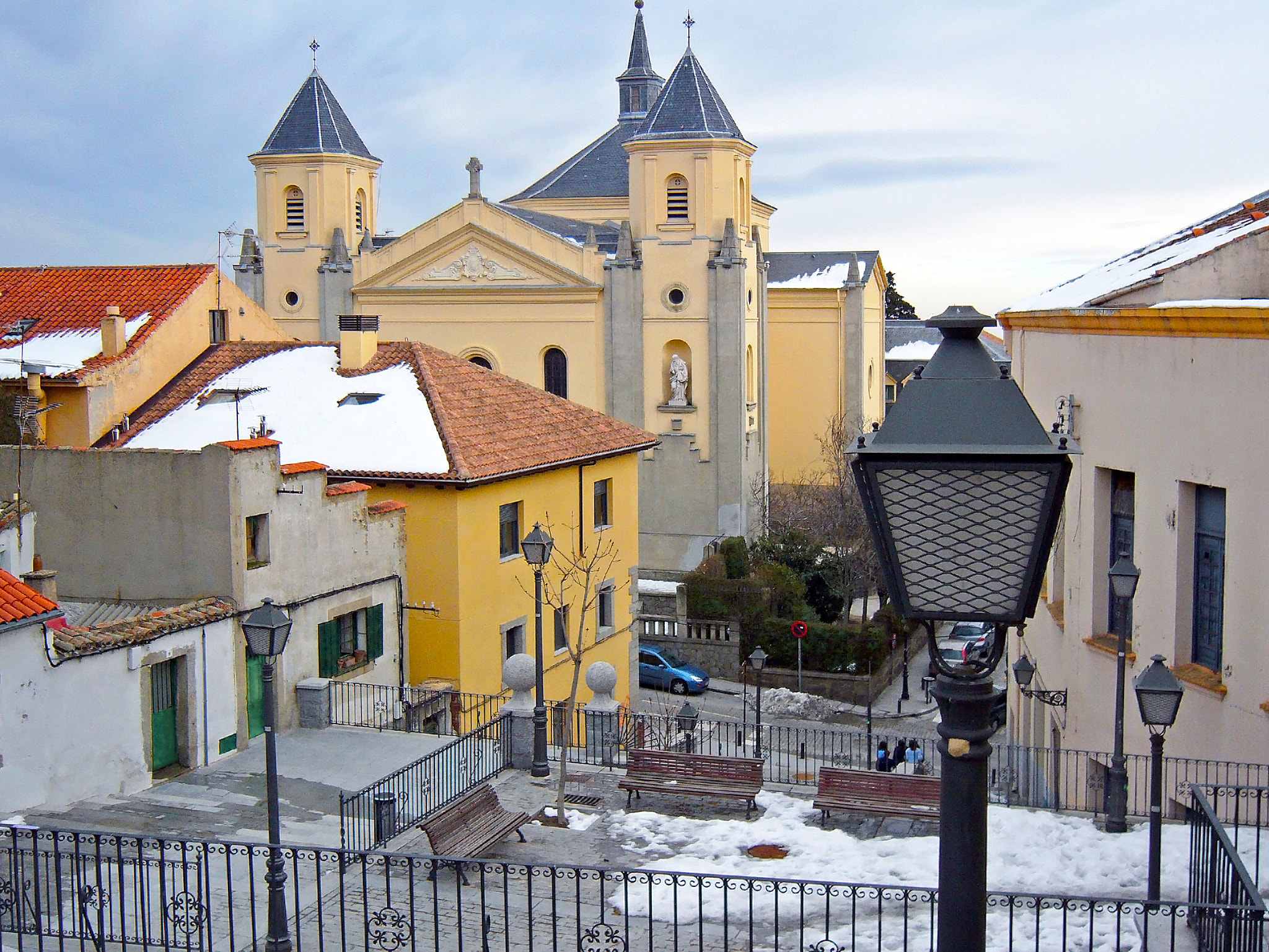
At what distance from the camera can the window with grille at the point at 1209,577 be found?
13039 millimetres

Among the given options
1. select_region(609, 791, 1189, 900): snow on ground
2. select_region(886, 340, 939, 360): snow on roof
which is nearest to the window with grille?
select_region(609, 791, 1189, 900): snow on ground

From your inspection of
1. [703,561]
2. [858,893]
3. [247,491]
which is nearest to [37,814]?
[247,491]

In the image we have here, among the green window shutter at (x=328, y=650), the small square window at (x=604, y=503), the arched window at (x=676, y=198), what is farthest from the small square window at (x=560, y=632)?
the arched window at (x=676, y=198)

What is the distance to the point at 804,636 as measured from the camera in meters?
35.9

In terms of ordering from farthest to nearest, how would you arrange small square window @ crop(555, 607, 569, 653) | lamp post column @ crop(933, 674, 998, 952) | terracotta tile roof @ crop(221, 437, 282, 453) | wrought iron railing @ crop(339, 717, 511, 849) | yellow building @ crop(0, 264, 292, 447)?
small square window @ crop(555, 607, 569, 653), yellow building @ crop(0, 264, 292, 447), terracotta tile roof @ crop(221, 437, 282, 453), wrought iron railing @ crop(339, 717, 511, 849), lamp post column @ crop(933, 674, 998, 952)

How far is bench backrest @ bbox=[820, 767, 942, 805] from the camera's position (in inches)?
564

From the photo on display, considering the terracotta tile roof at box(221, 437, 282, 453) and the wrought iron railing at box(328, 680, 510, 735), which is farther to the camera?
the wrought iron railing at box(328, 680, 510, 735)

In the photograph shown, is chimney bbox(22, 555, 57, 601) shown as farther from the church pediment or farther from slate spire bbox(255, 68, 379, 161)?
slate spire bbox(255, 68, 379, 161)

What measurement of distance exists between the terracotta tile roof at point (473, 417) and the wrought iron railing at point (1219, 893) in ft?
52.5

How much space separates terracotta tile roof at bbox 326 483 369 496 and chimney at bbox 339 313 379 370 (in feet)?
21.6

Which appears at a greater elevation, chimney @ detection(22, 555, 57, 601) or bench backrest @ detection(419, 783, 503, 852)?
chimney @ detection(22, 555, 57, 601)

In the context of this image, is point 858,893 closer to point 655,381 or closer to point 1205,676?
point 1205,676

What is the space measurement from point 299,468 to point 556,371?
25.6m

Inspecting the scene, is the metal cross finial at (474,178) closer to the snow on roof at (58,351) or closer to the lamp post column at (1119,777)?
the snow on roof at (58,351)
